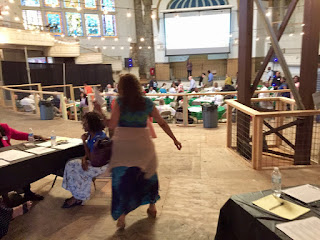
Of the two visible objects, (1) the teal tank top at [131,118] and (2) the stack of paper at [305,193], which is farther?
(1) the teal tank top at [131,118]

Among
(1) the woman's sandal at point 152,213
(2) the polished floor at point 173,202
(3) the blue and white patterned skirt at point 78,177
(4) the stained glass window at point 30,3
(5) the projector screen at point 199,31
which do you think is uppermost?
(4) the stained glass window at point 30,3

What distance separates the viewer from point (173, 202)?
3365mm

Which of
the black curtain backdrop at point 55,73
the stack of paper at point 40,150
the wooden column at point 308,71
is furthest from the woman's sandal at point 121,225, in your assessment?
the black curtain backdrop at point 55,73

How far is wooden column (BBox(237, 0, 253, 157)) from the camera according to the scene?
4594 mm

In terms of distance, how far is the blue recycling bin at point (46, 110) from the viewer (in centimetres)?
883

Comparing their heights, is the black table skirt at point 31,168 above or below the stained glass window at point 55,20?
below

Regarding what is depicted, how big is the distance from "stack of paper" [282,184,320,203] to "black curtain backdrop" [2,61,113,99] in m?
12.7

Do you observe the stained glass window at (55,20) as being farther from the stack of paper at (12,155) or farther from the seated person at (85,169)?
the seated person at (85,169)

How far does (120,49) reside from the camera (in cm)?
2297

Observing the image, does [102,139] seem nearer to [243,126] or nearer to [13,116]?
[243,126]

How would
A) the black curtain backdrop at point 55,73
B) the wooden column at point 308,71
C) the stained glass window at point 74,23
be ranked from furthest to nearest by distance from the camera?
the stained glass window at point 74,23
the black curtain backdrop at point 55,73
the wooden column at point 308,71

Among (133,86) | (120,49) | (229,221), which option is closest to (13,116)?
(133,86)

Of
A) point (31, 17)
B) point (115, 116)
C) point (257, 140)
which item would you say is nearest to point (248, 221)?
point (115, 116)

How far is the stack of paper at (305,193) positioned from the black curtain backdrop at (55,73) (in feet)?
41.7
